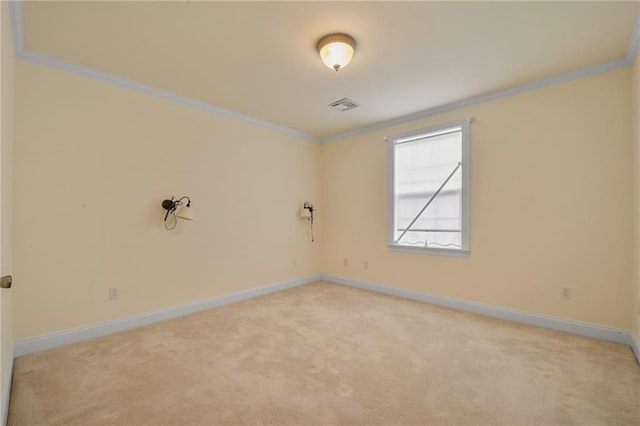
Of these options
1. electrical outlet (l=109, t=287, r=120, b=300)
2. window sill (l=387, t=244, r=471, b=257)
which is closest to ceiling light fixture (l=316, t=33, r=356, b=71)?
window sill (l=387, t=244, r=471, b=257)

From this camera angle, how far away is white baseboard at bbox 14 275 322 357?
2.53 metres

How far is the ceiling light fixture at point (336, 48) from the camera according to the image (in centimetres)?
236

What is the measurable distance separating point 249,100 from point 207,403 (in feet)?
10.4

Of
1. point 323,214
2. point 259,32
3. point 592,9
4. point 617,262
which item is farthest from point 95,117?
point 617,262

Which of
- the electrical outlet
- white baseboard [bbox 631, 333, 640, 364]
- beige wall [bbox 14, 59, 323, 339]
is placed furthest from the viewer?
the electrical outlet

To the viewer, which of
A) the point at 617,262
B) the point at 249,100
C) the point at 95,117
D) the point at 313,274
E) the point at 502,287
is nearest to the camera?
the point at 617,262

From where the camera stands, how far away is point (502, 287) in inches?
134

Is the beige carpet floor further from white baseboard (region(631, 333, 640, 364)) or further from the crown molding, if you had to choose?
the crown molding

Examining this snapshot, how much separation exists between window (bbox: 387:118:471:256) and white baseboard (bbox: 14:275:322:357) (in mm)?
2358

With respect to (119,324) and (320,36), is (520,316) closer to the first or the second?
(320,36)

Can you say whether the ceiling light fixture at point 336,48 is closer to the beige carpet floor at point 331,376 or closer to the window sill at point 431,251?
Answer: the beige carpet floor at point 331,376

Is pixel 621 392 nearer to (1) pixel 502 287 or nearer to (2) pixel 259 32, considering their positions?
(1) pixel 502 287

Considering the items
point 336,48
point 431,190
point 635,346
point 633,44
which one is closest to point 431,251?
point 431,190

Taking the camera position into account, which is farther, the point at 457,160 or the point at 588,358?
the point at 457,160
